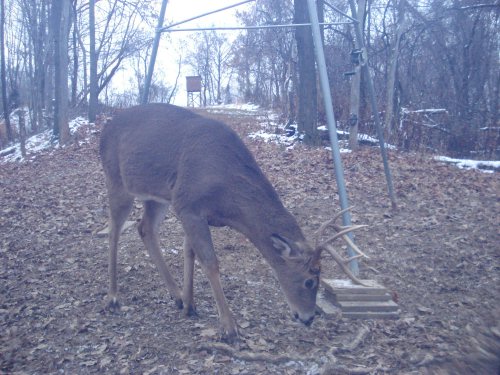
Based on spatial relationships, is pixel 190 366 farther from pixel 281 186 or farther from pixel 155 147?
pixel 281 186

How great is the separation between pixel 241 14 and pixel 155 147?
28616mm

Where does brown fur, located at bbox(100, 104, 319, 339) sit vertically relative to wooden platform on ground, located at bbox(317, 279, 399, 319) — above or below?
above

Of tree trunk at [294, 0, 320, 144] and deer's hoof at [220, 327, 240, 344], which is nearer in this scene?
deer's hoof at [220, 327, 240, 344]

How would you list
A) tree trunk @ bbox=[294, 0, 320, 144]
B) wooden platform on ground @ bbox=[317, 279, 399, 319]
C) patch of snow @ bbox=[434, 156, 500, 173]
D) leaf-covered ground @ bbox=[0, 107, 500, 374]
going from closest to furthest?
1. leaf-covered ground @ bbox=[0, 107, 500, 374]
2. wooden platform on ground @ bbox=[317, 279, 399, 319]
3. patch of snow @ bbox=[434, 156, 500, 173]
4. tree trunk @ bbox=[294, 0, 320, 144]

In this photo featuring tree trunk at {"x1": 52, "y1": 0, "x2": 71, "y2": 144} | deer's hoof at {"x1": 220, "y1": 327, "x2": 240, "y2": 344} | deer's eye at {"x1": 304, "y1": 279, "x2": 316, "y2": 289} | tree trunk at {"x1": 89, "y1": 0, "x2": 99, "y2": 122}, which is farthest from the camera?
tree trunk at {"x1": 89, "y1": 0, "x2": 99, "y2": 122}

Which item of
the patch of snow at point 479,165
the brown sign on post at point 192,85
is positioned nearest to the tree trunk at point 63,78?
the brown sign on post at point 192,85

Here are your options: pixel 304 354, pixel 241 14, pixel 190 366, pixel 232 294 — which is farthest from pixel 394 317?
pixel 241 14

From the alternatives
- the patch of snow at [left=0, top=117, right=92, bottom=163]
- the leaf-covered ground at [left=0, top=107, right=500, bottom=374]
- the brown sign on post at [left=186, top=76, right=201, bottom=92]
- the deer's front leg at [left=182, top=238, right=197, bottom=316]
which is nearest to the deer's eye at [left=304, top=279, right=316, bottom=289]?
the leaf-covered ground at [left=0, top=107, right=500, bottom=374]

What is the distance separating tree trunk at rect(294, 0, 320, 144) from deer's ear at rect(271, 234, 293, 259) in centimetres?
939

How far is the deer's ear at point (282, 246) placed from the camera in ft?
16.6

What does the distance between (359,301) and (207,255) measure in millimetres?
1623

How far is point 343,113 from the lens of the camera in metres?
16.7

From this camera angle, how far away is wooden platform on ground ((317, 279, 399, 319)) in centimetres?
538

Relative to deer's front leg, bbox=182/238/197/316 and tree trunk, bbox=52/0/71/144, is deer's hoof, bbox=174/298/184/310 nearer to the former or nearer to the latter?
deer's front leg, bbox=182/238/197/316
